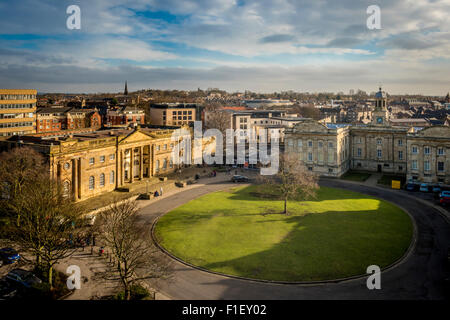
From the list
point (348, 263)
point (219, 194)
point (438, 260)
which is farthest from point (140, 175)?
point (438, 260)

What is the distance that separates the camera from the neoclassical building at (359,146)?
7012 cm

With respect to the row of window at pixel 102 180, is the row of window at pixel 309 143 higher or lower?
higher

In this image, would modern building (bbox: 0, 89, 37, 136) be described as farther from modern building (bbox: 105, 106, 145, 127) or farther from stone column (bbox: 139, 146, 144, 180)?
stone column (bbox: 139, 146, 144, 180)

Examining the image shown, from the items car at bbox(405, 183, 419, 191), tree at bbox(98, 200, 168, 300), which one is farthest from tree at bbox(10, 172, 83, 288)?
car at bbox(405, 183, 419, 191)

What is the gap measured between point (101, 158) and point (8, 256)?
25.5m

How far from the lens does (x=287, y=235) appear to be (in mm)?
38406

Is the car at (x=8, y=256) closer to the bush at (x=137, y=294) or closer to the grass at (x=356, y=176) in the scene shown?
the bush at (x=137, y=294)

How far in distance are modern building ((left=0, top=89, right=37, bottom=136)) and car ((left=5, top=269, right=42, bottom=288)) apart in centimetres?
6896

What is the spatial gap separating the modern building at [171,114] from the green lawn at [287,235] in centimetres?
8430

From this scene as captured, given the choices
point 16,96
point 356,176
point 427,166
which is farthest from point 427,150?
→ point 16,96

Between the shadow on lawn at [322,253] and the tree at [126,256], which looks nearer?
the tree at [126,256]

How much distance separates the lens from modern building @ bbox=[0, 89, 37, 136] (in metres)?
83.0

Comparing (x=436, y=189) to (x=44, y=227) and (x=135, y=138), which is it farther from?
(x=44, y=227)

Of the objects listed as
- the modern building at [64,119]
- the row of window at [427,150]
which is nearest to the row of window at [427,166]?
the row of window at [427,150]
